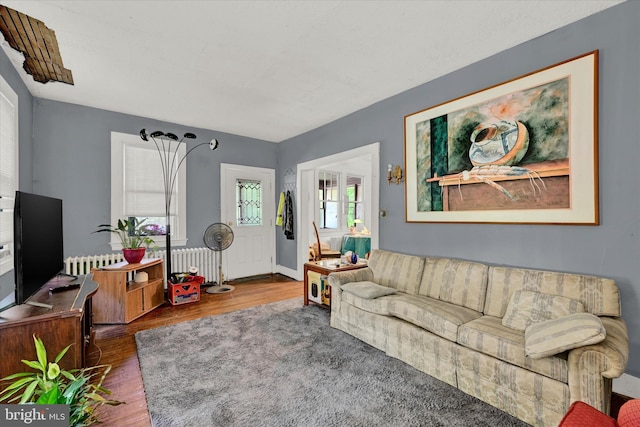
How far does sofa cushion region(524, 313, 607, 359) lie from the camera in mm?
1512

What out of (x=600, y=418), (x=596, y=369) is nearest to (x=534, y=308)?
(x=596, y=369)

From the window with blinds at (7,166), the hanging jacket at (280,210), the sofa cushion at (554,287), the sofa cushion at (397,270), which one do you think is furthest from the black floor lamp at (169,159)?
the sofa cushion at (554,287)

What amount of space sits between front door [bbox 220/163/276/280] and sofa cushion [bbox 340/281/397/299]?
115 inches

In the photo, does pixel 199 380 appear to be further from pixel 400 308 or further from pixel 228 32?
pixel 228 32

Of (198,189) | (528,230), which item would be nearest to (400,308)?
(528,230)

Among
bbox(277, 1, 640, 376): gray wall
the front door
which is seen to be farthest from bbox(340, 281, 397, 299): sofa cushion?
the front door

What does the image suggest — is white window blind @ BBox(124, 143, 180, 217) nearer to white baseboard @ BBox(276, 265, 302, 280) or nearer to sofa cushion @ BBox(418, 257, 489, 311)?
white baseboard @ BBox(276, 265, 302, 280)

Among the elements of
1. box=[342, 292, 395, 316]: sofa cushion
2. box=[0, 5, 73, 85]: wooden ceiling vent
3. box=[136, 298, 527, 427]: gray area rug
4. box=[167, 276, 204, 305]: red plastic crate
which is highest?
box=[0, 5, 73, 85]: wooden ceiling vent

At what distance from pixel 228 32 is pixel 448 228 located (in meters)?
2.62

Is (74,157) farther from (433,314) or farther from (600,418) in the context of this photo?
(600,418)

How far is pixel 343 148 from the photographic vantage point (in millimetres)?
4223

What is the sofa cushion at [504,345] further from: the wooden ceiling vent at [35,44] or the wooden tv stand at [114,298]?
the wooden ceiling vent at [35,44]

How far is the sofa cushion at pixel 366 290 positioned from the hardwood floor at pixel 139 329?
126 centimetres

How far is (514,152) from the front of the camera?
7.95ft
